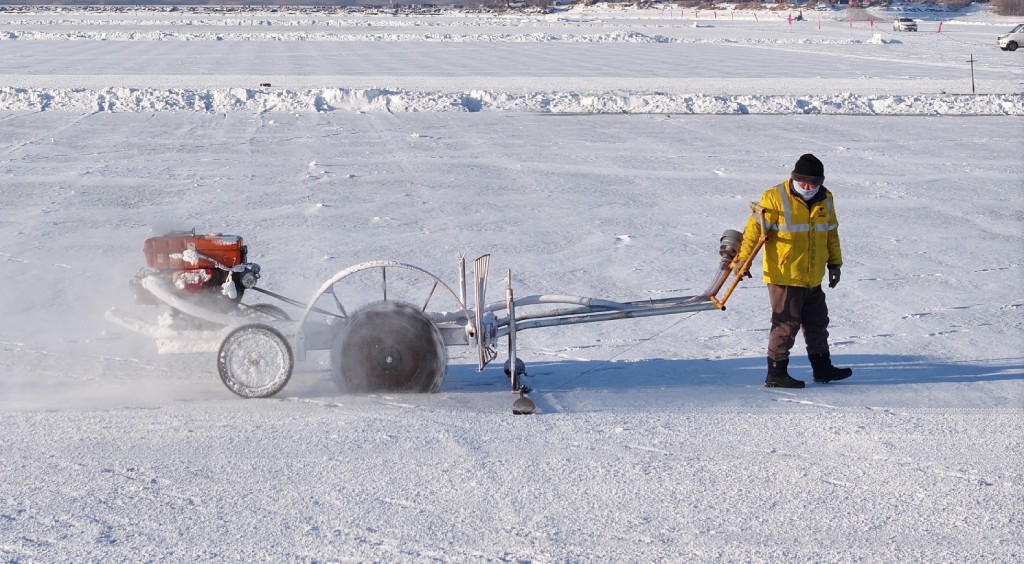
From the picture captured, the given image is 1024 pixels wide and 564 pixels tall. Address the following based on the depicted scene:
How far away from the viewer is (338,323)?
584 centimetres

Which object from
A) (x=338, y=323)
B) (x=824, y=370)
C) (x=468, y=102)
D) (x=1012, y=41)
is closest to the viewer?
(x=338, y=323)

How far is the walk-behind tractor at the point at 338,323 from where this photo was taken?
5.65 m

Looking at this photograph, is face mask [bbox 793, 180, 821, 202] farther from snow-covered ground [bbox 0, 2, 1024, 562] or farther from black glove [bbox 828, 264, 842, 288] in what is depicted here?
snow-covered ground [bbox 0, 2, 1024, 562]

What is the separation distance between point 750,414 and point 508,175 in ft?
27.7

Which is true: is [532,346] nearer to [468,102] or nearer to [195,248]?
[195,248]

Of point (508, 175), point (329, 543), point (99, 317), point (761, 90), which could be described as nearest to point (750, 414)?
point (329, 543)

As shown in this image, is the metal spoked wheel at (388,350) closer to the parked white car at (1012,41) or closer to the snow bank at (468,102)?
the snow bank at (468,102)

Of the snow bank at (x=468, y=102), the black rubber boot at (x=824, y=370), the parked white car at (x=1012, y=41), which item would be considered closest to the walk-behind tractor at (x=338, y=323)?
the black rubber boot at (x=824, y=370)

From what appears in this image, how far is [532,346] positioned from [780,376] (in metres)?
1.75

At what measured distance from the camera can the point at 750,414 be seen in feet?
18.3

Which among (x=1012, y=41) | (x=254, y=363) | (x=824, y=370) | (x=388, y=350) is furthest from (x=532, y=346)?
(x=1012, y=41)

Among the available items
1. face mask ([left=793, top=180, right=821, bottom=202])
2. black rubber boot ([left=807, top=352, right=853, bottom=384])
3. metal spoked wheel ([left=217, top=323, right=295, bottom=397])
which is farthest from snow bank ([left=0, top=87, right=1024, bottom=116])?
metal spoked wheel ([left=217, top=323, right=295, bottom=397])

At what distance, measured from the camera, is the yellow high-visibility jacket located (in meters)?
6.02

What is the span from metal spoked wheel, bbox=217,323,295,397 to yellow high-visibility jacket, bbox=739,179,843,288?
252cm
